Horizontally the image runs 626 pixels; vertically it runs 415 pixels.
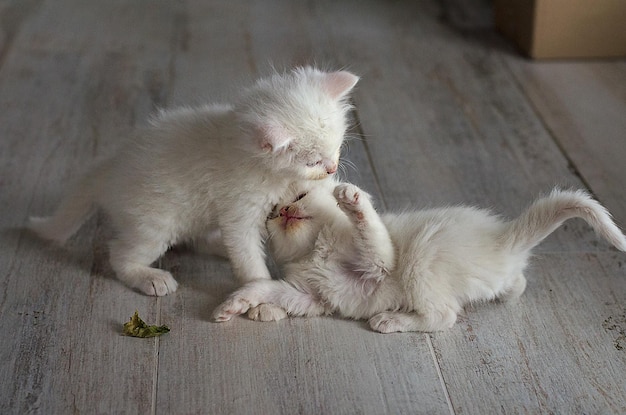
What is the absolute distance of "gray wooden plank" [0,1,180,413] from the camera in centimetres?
160

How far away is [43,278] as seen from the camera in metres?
1.93

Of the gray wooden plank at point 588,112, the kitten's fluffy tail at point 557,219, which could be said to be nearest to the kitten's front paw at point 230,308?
the kitten's fluffy tail at point 557,219

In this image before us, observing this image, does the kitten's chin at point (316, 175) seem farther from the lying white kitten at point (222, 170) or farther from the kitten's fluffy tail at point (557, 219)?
the kitten's fluffy tail at point (557, 219)

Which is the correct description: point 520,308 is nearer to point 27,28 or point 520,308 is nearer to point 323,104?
point 323,104

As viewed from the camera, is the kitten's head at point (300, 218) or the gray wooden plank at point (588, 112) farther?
the gray wooden plank at point (588, 112)

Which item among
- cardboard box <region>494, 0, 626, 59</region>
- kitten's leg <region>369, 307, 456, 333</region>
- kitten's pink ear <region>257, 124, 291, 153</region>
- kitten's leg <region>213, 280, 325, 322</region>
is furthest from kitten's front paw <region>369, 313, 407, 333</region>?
cardboard box <region>494, 0, 626, 59</region>

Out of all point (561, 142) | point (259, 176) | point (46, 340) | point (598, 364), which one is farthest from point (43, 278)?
point (561, 142)

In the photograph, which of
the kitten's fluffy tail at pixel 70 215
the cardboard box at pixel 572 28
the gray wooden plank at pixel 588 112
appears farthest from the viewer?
the cardboard box at pixel 572 28

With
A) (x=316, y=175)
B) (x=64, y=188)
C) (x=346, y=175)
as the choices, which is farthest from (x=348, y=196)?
(x=64, y=188)

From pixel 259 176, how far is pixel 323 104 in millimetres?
214

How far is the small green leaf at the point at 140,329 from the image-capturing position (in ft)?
5.65

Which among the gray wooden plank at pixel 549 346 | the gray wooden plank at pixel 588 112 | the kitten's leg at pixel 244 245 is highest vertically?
the kitten's leg at pixel 244 245

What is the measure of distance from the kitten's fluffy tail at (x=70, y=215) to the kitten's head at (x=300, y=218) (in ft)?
1.58

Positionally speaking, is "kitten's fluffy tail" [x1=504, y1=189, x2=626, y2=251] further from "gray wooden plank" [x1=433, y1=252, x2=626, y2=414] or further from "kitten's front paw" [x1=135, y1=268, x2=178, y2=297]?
"kitten's front paw" [x1=135, y1=268, x2=178, y2=297]
